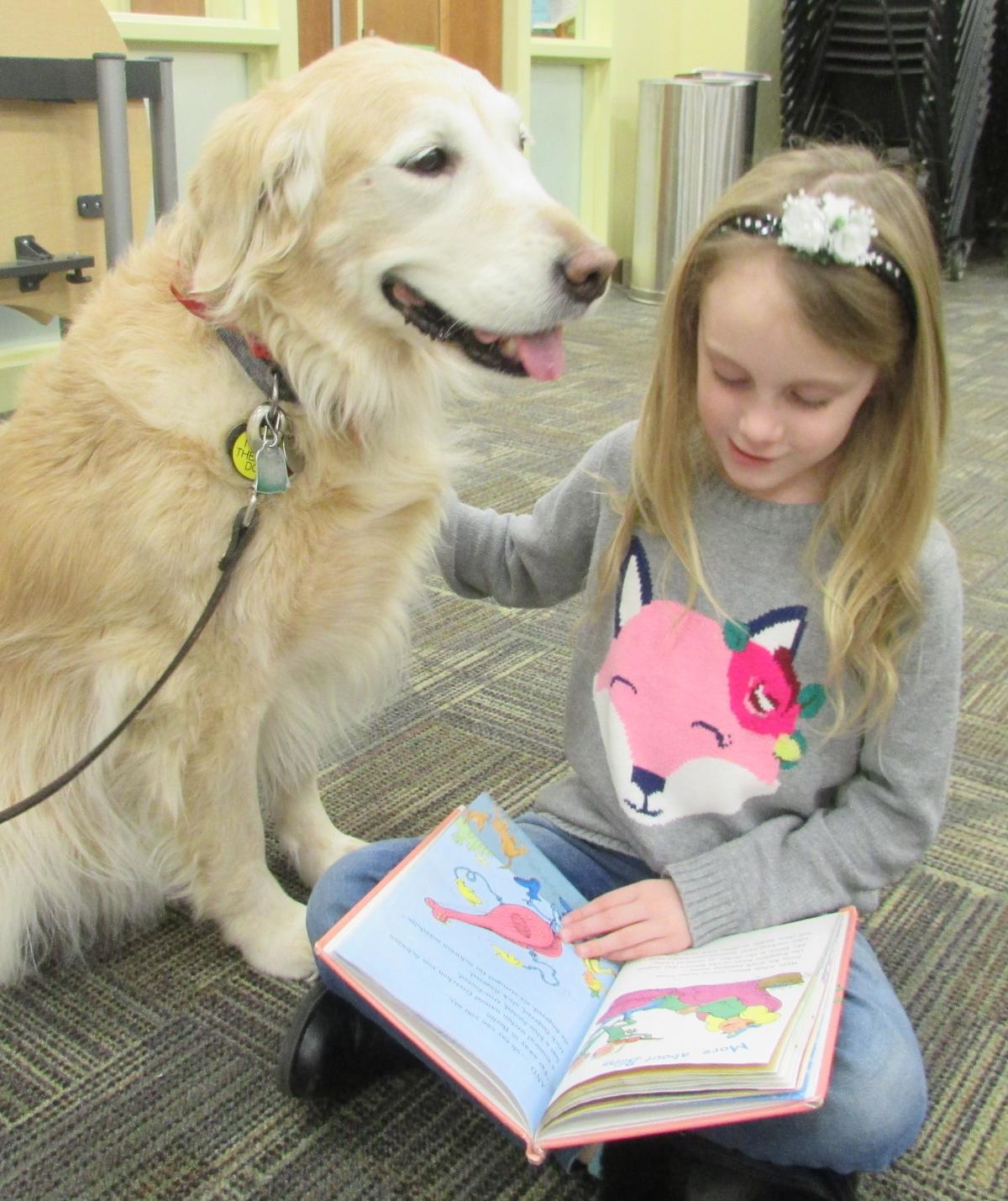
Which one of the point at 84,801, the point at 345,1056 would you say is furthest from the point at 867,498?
the point at 84,801

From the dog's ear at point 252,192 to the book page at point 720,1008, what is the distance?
2.45 ft

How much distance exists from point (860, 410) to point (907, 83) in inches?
199

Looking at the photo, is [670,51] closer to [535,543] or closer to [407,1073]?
[535,543]

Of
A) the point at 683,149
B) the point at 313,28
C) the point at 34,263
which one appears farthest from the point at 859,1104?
the point at 683,149

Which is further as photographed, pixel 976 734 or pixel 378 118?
pixel 976 734

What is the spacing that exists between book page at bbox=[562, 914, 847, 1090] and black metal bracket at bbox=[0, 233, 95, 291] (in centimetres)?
180

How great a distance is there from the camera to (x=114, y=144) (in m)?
2.14

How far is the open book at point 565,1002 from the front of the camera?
81cm

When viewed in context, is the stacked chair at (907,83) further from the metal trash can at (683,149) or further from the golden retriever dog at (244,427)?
the golden retriever dog at (244,427)

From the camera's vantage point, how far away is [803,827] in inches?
40.7

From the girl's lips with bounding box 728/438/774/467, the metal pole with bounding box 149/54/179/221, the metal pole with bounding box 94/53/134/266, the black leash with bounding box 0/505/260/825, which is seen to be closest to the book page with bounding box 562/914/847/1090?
the girl's lips with bounding box 728/438/774/467

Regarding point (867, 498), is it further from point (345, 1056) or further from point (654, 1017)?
point (345, 1056)

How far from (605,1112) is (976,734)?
114cm

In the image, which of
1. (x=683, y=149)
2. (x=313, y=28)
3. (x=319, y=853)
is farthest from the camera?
(x=683, y=149)
